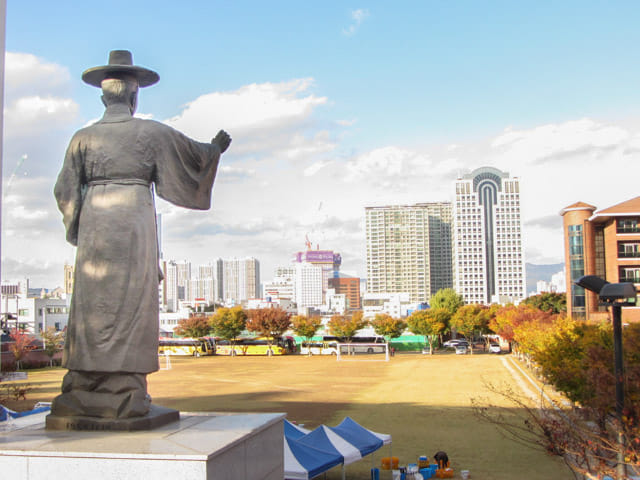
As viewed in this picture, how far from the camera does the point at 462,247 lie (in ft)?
536

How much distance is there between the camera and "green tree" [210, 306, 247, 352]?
63.1 meters

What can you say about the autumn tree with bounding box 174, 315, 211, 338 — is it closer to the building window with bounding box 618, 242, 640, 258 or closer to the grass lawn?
the grass lawn

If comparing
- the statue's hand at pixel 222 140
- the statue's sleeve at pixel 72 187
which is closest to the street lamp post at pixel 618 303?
the statue's hand at pixel 222 140

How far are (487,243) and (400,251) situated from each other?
110ft

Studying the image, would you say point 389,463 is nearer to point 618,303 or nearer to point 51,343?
point 618,303

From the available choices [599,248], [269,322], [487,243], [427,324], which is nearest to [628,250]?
[599,248]

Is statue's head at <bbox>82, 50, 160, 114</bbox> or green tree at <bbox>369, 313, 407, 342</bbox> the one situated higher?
statue's head at <bbox>82, 50, 160, 114</bbox>

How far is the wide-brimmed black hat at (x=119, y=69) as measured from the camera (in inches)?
354

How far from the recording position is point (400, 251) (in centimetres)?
19175

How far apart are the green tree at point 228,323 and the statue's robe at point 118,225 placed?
55014 millimetres

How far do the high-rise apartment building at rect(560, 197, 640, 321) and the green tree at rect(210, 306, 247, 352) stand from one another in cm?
3223

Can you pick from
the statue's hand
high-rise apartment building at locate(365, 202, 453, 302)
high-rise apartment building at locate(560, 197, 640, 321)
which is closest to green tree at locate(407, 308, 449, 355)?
high-rise apartment building at locate(560, 197, 640, 321)

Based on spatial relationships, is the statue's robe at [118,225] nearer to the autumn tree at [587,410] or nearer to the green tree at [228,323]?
the autumn tree at [587,410]

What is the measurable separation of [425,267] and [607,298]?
184551 millimetres
